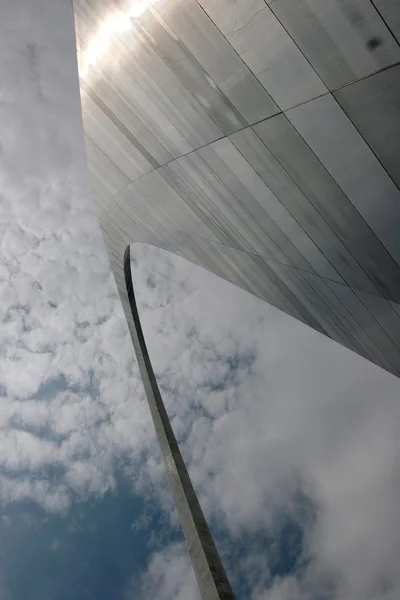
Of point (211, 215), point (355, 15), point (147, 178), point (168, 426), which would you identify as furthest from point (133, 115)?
point (168, 426)

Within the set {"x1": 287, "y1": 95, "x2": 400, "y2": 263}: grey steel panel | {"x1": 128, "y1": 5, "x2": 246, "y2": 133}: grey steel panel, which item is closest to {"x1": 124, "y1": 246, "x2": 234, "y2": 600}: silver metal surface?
{"x1": 287, "y1": 95, "x2": 400, "y2": 263}: grey steel panel

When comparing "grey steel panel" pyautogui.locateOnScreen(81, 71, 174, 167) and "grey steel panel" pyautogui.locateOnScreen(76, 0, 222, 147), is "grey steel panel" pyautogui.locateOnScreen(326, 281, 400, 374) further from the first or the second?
"grey steel panel" pyautogui.locateOnScreen(81, 71, 174, 167)

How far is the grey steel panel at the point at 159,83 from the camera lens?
9.92 m

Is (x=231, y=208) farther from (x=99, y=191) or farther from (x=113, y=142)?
(x=99, y=191)

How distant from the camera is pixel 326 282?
11.8 metres

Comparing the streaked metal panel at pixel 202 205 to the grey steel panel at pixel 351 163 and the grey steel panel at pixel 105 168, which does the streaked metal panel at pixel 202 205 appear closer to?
the grey steel panel at pixel 105 168

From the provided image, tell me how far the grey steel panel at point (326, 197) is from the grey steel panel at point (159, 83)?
2.08 m

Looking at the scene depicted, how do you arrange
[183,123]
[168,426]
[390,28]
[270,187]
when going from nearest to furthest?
[390,28]
[270,187]
[183,123]
[168,426]

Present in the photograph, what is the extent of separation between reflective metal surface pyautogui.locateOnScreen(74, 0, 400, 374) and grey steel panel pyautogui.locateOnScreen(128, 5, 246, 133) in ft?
0.12

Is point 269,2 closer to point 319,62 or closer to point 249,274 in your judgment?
point 319,62

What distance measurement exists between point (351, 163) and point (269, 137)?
1.95 meters

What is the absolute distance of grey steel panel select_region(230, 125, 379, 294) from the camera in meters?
8.72

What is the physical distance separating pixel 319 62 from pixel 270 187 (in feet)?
11.2

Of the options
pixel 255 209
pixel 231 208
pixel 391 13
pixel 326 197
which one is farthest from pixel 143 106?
pixel 391 13
